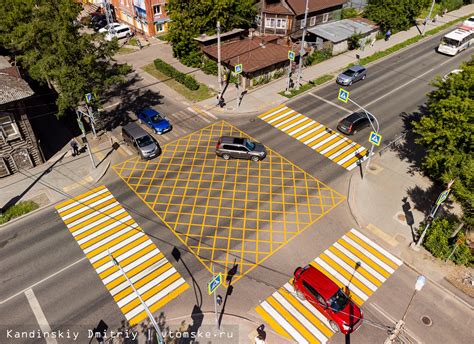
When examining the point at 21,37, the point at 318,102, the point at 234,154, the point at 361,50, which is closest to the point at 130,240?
the point at 234,154

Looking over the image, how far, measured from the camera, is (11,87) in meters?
29.6

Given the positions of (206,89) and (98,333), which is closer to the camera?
(98,333)

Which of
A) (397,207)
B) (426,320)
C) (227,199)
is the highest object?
(227,199)

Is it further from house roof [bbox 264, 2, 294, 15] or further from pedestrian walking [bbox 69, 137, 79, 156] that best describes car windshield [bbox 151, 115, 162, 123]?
house roof [bbox 264, 2, 294, 15]

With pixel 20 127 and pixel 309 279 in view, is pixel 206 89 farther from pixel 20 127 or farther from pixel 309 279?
pixel 309 279

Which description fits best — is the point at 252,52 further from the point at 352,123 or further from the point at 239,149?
the point at 239,149

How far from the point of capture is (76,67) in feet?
103

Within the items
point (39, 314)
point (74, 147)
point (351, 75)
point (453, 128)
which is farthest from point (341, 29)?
point (39, 314)

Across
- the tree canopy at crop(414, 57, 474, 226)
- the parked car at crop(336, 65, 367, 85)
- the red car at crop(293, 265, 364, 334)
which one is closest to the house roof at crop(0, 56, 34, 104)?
the red car at crop(293, 265, 364, 334)

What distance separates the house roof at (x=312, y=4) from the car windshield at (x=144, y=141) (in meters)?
33.8

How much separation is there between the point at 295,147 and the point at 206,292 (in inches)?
789

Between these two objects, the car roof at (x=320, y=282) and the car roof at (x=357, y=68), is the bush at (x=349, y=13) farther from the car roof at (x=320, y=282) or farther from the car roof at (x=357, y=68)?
the car roof at (x=320, y=282)

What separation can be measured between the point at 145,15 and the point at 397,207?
57037mm

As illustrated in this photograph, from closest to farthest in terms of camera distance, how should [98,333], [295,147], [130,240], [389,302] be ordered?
[98,333] < [389,302] < [130,240] < [295,147]
